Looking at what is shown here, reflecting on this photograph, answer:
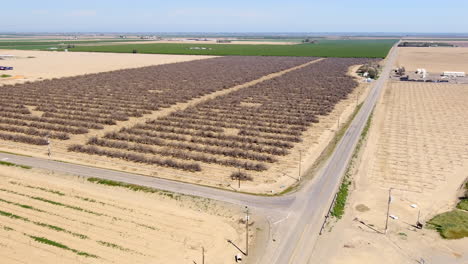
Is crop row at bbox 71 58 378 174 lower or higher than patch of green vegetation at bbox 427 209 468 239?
higher

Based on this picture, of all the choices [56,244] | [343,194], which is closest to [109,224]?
[56,244]

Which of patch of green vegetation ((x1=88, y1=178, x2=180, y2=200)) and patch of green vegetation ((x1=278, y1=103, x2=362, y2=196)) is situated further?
patch of green vegetation ((x1=278, y1=103, x2=362, y2=196))

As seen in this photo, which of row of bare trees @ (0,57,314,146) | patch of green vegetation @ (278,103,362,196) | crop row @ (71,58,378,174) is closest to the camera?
patch of green vegetation @ (278,103,362,196)

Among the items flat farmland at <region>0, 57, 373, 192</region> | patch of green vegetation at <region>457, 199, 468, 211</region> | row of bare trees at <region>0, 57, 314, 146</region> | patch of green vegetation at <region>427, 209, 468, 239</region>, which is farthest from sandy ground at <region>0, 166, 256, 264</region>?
row of bare trees at <region>0, 57, 314, 146</region>

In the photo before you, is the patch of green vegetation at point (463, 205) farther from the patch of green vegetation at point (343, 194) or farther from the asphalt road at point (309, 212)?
the asphalt road at point (309, 212)

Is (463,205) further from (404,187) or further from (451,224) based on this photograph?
(404,187)

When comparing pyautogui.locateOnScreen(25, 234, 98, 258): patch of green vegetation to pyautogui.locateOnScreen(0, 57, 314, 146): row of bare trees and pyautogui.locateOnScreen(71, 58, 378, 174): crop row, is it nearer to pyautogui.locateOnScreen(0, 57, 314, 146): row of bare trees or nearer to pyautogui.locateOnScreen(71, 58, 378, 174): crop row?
pyautogui.locateOnScreen(71, 58, 378, 174): crop row

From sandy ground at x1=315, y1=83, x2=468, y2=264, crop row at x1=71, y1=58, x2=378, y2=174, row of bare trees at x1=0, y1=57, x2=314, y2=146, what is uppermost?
row of bare trees at x1=0, y1=57, x2=314, y2=146
